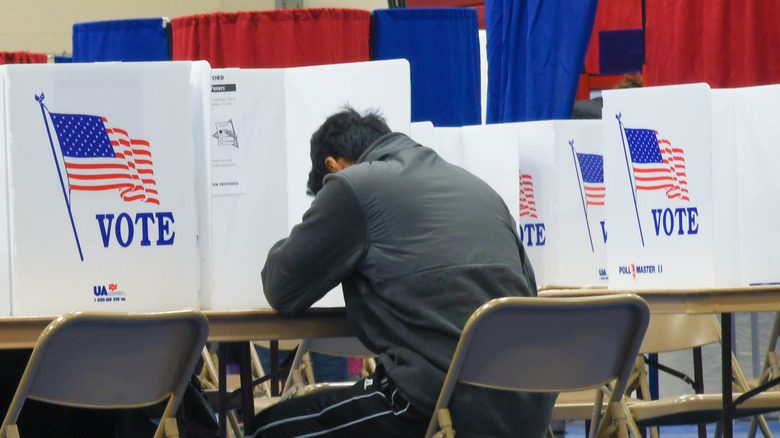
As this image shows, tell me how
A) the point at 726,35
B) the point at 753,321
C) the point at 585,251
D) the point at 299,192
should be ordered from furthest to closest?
1. the point at 753,321
2. the point at 726,35
3. the point at 585,251
4. the point at 299,192

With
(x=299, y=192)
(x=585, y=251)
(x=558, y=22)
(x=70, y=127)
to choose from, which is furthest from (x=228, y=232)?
(x=558, y=22)

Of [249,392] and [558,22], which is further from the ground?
[558,22]

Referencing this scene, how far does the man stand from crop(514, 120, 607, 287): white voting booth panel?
1346 millimetres

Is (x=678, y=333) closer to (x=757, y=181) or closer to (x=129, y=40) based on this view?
(x=757, y=181)

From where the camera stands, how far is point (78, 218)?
2318 mm

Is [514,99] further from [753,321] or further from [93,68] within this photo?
[93,68]

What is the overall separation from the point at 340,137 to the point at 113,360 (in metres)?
0.80

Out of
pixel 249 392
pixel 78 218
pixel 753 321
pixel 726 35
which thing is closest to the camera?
pixel 78 218

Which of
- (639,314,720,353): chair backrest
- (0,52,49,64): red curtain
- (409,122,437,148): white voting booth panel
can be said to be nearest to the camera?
(409,122,437,148): white voting booth panel

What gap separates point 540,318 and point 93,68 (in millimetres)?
966

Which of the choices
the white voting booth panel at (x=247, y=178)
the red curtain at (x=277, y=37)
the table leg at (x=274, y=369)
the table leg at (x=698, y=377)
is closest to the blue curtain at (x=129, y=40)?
the red curtain at (x=277, y=37)

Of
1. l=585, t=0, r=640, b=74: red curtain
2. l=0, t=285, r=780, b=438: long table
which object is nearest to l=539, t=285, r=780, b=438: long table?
l=0, t=285, r=780, b=438: long table

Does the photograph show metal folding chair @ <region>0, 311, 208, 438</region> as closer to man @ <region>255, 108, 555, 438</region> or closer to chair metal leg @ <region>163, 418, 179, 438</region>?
chair metal leg @ <region>163, 418, 179, 438</region>

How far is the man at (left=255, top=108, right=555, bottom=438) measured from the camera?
2355mm
